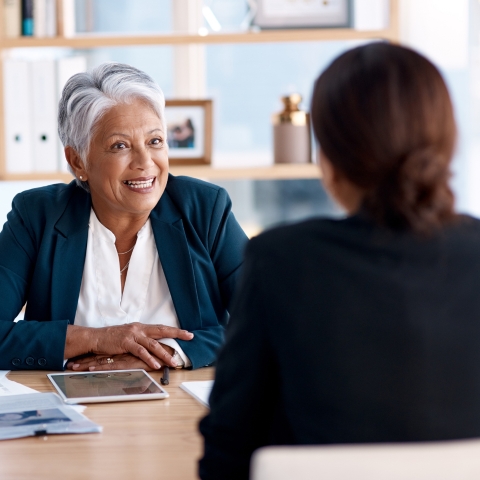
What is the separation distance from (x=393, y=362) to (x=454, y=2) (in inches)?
109

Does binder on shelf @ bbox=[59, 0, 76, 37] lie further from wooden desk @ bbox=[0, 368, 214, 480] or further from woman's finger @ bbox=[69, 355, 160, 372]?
wooden desk @ bbox=[0, 368, 214, 480]

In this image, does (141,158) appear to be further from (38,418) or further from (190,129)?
(190,129)

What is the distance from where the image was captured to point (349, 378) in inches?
32.2

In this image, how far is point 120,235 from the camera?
2002 millimetres

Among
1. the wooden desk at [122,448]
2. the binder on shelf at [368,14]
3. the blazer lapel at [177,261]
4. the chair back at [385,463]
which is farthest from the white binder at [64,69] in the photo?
the chair back at [385,463]

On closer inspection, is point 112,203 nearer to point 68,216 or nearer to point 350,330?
point 68,216

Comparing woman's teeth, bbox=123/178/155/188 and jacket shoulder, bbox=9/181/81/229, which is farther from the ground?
woman's teeth, bbox=123/178/155/188

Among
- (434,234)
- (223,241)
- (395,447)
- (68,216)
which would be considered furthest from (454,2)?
(395,447)

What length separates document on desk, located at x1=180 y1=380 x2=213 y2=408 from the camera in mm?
1403

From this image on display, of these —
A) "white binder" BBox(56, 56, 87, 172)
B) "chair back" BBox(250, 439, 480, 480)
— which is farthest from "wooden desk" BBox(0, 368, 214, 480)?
"white binder" BBox(56, 56, 87, 172)

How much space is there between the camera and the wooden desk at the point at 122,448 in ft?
3.51

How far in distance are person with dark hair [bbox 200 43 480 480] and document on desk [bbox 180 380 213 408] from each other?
543 millimetres

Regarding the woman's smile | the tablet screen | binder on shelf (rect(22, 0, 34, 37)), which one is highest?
binder on shelf (rect(22, 0, 34, 37))

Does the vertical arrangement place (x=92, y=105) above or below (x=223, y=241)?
above
